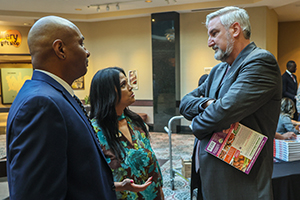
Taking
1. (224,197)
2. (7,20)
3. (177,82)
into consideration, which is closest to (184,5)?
(177,82)

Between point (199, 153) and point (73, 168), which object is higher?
point (73, 168)

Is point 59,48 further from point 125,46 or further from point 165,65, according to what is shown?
point 125,46

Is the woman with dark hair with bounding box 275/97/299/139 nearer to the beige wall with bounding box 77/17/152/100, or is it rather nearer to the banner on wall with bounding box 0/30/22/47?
the beige wall with bounding box 77/17/152/100

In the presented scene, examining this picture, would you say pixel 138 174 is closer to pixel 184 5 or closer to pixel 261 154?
pixel 261 154

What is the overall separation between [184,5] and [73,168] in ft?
24.3

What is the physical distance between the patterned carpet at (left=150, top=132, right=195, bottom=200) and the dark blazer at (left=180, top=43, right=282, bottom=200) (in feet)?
6.54

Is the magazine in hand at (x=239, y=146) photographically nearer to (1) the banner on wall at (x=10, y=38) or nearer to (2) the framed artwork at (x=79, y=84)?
(2) the framed artwork at (x=79, y=84)

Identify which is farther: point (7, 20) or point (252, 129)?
point (7, 20)

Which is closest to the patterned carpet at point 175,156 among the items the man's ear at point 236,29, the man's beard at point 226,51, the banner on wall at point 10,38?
the man's beard at point 226,51

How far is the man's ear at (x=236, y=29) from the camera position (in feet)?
5.08

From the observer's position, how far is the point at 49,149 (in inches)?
30.0

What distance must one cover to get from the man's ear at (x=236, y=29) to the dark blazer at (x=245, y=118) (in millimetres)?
124

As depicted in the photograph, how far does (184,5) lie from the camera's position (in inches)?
295

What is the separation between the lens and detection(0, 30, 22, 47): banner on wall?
9.55 metres
